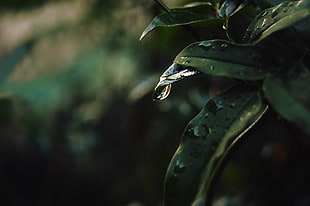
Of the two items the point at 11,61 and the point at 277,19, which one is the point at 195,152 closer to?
the point at 277,19

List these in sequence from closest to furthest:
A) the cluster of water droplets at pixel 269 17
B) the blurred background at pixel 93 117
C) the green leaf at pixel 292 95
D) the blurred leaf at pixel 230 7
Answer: the green leaf at pixel 292 95 → the cluster of water droplets at pixel 269 17 → the blurred leaf at pixel 230 7 → the blurred background at pixel 93 117

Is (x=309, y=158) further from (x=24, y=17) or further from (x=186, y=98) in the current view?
(x=24, y=17)

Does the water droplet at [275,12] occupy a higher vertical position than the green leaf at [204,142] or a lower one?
higher

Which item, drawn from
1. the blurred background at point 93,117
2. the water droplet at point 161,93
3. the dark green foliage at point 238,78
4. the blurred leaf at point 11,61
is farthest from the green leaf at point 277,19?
the blurred leaf at point 11,61

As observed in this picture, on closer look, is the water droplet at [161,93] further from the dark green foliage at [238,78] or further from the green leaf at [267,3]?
the green leaf at [267,3]

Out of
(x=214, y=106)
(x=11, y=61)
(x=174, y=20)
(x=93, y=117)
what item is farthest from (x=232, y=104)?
(x=11, y=61)

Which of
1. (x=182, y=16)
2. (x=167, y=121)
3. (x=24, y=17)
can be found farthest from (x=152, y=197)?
(x=182, y=16)

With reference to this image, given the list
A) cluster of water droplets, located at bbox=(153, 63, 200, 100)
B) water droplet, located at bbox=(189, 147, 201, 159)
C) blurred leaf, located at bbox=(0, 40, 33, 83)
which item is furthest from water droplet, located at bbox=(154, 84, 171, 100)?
blurred leaf, located at bbox=(0, 40, 33, 83)
